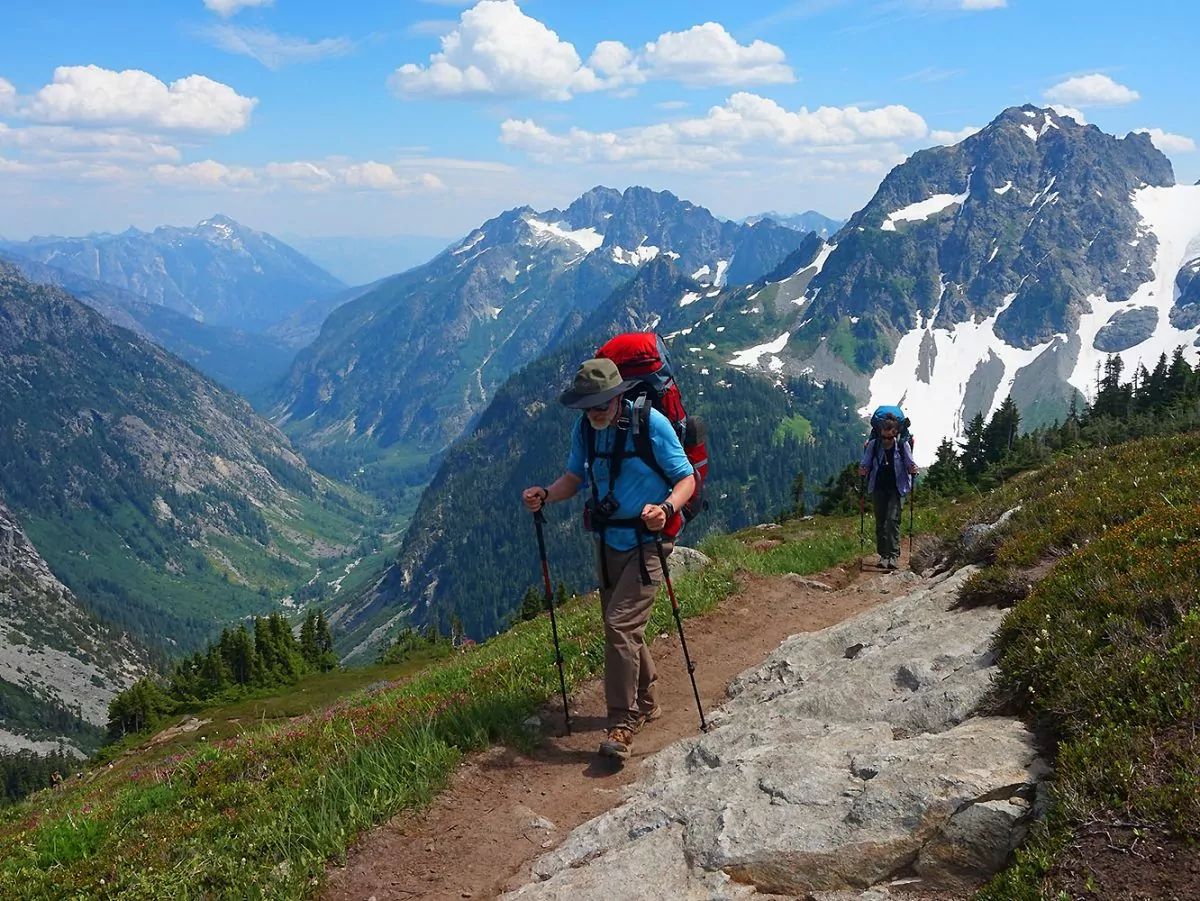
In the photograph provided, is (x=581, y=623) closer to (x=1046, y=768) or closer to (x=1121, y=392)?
(x=1046, y=768)

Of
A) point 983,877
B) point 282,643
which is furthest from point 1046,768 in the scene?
point 282,643

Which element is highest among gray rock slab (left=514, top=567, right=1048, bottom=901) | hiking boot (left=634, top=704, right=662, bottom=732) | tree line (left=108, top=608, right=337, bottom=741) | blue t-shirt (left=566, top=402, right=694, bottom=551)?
blue t-shirt (left=566, top=402, right=694, bottom=551)

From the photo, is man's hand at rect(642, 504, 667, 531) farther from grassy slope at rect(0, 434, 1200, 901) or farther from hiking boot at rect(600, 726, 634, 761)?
grassy slope at rect(0, 434, 1200, 901)

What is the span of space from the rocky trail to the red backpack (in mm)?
2935

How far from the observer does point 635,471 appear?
9.30 m

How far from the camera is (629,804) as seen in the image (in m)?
7.77

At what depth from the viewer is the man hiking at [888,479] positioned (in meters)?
18.8

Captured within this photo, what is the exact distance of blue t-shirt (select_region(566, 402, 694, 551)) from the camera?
917 cm

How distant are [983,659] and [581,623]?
791 cm

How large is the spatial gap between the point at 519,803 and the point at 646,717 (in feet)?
7.76

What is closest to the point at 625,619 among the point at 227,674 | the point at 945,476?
the point at 945,476

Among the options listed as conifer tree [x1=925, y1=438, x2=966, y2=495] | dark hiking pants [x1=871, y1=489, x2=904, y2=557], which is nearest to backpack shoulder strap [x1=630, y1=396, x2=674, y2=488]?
dark hiking pants [x1=871, y1=489, x2=904, y2=557]

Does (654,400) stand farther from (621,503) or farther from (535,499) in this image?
(535,499)

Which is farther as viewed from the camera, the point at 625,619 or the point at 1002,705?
the point at 625,619
